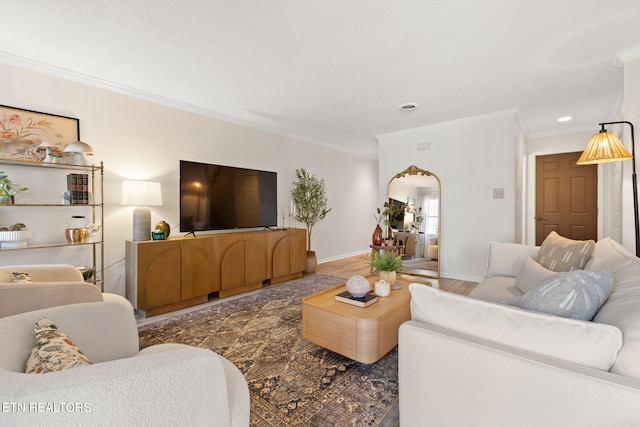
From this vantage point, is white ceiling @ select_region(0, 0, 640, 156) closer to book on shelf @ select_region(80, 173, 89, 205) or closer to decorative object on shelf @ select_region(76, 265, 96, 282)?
book on shelf @ select_region(80, 173, 89, 205)

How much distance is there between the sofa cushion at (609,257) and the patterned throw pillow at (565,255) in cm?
5

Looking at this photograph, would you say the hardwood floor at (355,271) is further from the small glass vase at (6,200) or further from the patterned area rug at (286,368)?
the small glass vase at (6,200)

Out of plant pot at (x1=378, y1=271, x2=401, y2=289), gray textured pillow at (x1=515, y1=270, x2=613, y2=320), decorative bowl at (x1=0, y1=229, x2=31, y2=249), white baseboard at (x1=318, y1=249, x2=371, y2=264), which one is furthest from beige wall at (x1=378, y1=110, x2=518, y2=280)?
decorative bowl at (x1=0, y1=229, x2=31, y2=249)

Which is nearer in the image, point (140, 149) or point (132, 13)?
point (132, 13)

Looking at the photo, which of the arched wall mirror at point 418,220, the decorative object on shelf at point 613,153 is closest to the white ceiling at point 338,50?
the decorative object on shelf at point 613,153

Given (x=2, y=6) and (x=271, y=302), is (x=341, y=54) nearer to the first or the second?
(x=2, y=6)

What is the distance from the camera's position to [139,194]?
3035 mm

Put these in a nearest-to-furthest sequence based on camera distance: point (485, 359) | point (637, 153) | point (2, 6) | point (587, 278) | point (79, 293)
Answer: point (485, 359)
point (587, 278)
point (79, 293)
point (2, 6)
point (637, 153)

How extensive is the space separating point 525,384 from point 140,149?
391cm

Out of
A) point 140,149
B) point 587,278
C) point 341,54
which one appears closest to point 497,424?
point 587,278

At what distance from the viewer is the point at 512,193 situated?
3947mm

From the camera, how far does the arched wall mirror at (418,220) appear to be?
4617mm

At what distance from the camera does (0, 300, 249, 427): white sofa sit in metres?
0.57

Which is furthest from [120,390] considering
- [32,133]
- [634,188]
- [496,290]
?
[634,188]
